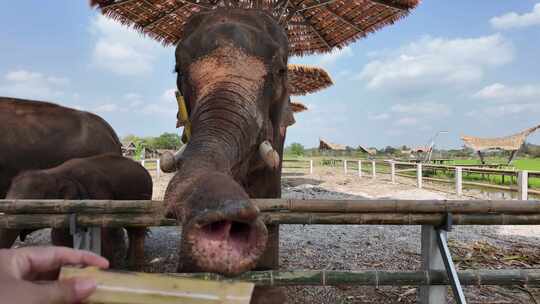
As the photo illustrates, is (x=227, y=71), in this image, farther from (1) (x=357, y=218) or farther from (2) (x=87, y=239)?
(2) (x=87, y=239)

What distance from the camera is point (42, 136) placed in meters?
5.74

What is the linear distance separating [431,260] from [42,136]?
592cm

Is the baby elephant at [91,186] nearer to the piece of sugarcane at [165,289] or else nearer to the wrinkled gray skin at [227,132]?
the wrinkled gray skin at [227,132]

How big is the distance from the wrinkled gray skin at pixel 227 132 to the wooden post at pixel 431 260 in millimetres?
1232

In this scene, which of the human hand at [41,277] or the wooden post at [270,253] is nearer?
the human hand at [41,277]

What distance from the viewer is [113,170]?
14.4ft

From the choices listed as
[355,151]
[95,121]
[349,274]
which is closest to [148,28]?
[95,121]

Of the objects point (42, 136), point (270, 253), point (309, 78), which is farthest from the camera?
point (309, 78)

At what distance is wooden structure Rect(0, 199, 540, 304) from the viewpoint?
2180 mm

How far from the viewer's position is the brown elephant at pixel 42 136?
553 cm

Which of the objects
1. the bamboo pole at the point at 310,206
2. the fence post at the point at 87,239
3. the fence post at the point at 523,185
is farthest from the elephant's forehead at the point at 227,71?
the fence post at the point at 523,185

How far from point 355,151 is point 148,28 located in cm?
5807

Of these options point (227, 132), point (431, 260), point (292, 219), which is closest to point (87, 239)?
point (227, 132)

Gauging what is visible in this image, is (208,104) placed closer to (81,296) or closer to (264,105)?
(264,105)
